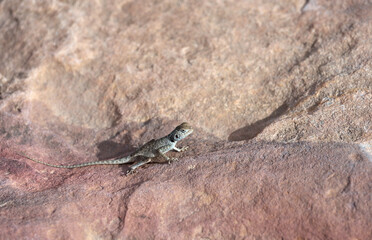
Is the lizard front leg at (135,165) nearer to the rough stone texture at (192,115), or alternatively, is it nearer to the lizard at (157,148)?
the lizard at (157,148)

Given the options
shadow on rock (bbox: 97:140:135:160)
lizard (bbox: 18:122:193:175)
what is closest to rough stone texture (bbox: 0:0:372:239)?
shadow on rock (bbox: 97:140:135:160)

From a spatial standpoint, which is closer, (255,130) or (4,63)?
(255,130)

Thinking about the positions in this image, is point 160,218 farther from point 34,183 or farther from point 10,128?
point 10,128

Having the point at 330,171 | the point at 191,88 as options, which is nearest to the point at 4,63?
the point at 191,88

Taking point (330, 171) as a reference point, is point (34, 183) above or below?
above

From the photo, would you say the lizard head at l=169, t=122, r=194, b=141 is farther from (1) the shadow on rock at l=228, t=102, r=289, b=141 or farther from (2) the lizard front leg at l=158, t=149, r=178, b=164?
(1) the shadow on rock at l=228, t=102, r=289, b=141

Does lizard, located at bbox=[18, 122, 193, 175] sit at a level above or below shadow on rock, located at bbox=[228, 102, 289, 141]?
above
